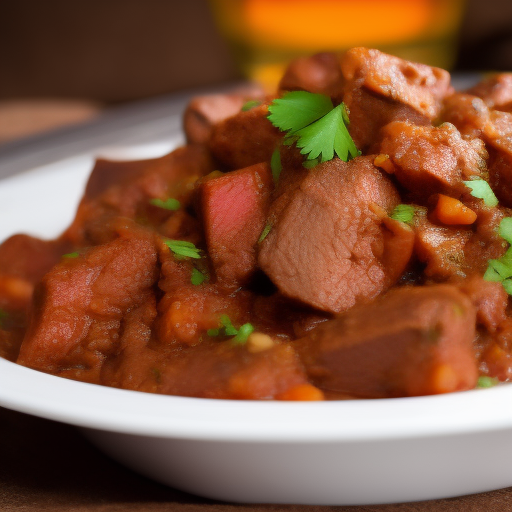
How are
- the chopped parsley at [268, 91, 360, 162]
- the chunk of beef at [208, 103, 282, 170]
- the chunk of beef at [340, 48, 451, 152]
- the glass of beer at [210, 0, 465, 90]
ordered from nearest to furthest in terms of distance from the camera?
1. the chopped parsley at [268, 91, 360, 162]
2. the chunk of beef at [340, 48, 451, 152]
3. the chunk of beef at [208, 103, 282, 170]
4. the glass of beer at [210, 0, 465, 90]

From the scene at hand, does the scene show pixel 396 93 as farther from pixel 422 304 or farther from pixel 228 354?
pixel 228 354

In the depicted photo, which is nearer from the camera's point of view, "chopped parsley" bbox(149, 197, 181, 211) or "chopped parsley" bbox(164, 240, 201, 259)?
"chopped parsley" bbox(164, 240, 201, 259)

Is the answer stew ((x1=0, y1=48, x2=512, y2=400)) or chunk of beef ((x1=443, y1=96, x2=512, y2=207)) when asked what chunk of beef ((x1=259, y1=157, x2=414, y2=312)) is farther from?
chunk of beef ((x1=443, y1=96, x2=512, y2=207))

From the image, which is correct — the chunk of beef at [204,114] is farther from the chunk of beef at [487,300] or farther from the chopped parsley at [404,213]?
the chunk of beef at [487,300]

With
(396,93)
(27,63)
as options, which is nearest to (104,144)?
A: (396,93)

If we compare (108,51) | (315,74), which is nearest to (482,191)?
(315,74)

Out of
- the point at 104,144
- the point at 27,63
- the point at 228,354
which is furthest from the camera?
the point at 27,63

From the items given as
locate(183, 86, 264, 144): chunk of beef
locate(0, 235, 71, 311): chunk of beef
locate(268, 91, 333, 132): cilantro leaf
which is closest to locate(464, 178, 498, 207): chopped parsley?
locate(268, 91, 333, 132): cilantro leaf

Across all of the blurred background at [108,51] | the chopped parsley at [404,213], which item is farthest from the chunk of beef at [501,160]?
the blurred background at [108,51]
